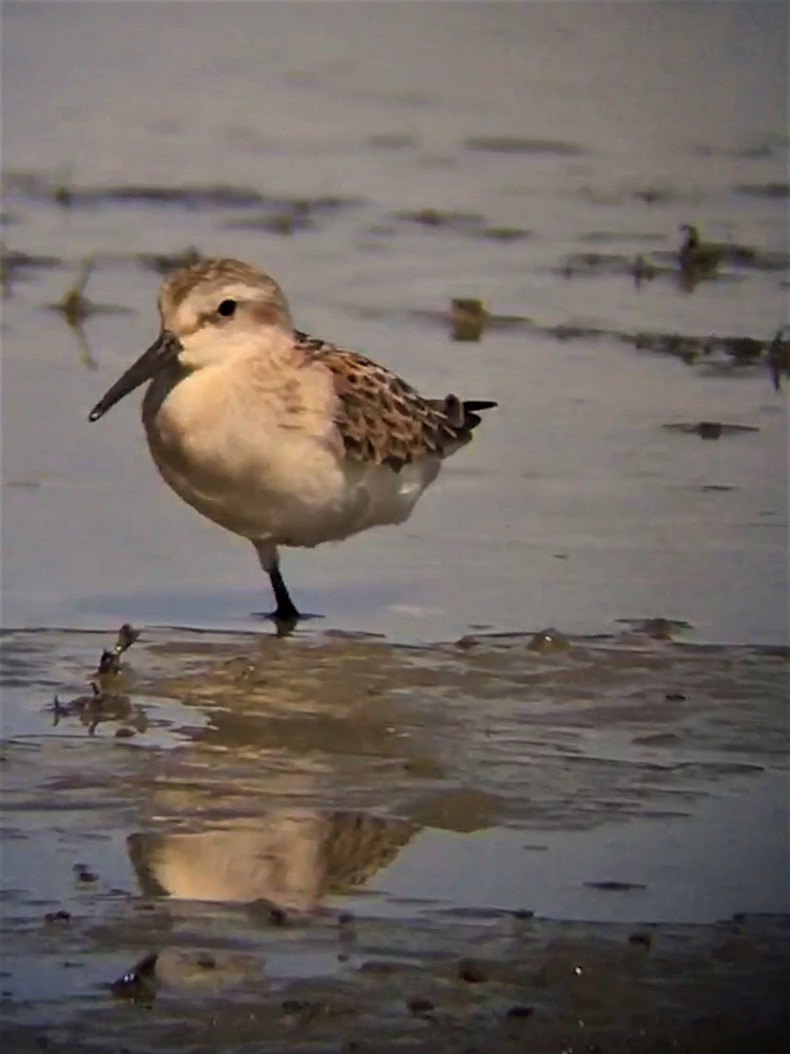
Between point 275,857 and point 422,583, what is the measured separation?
107 inches

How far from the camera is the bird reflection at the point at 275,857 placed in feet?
19.0

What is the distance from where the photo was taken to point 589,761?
6875mm

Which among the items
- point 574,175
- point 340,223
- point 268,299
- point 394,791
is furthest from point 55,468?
point 574,175

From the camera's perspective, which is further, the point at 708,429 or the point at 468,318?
the point at 468,318

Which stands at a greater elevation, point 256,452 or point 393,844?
point 256,452

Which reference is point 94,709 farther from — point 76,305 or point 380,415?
point 76,305

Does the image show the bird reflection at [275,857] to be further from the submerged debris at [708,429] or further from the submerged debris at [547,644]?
the submerged debris at [708,429]

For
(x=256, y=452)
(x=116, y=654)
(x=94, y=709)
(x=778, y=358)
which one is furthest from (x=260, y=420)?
(x=778, y=358)

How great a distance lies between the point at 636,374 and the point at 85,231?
314 centimetres

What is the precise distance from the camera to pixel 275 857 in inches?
237

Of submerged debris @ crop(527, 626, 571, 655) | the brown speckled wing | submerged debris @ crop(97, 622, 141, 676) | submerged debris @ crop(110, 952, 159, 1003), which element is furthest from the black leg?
submerged debris @ crop(110, 952, 159, 1003)

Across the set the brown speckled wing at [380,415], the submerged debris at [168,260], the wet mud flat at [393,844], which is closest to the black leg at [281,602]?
the wet mud flat at [393,844]

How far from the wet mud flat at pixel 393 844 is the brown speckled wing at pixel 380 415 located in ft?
2.17

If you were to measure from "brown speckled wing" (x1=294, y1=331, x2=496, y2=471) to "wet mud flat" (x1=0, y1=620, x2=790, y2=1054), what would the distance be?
662mm
